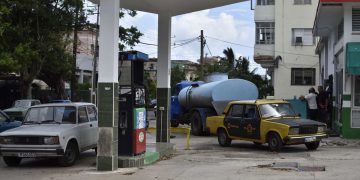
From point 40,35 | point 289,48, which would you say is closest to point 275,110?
point 40,35

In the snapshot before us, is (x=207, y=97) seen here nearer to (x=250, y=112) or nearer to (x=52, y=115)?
(x=250, y=112)

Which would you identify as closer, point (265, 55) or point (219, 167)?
point (219, 167)

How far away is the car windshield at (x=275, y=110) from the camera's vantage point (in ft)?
57.6

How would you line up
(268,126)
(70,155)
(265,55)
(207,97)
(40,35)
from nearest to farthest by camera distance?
(70,155) → (268,126) → (207,97) → (40,35) → (265,55)

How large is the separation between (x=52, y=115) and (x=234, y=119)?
6683mm

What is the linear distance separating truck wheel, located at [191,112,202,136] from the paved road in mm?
6893

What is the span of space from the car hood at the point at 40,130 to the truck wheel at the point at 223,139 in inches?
263

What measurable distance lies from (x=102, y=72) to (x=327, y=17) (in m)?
13.8

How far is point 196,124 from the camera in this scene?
25.4 meters

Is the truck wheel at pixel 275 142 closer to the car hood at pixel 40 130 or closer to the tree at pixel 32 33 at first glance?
the car hood at pixel 40 130

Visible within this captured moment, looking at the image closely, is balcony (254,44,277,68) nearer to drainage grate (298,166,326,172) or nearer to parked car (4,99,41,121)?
parked car (4,99,41,121)

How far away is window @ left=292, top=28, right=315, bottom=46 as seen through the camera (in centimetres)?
4288

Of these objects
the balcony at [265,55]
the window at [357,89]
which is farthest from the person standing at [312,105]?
the balcony at [265,55]

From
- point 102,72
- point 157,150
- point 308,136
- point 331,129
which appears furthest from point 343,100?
point 102,72
